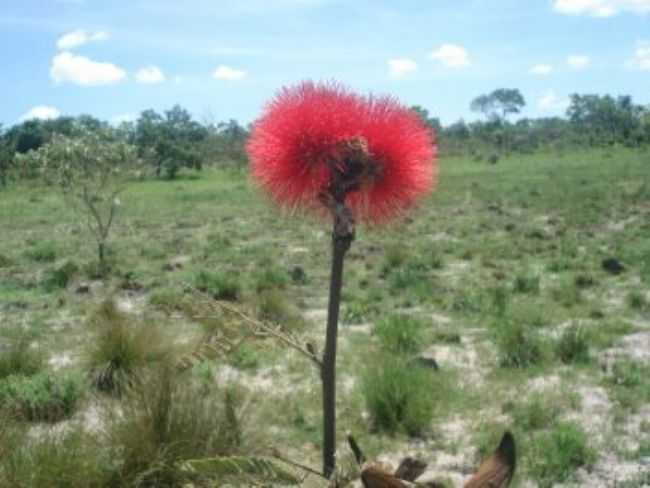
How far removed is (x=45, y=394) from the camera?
6117 mm

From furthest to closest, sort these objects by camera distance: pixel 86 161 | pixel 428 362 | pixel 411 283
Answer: pixel 86 161, pixel 411 283, pixel 428 362

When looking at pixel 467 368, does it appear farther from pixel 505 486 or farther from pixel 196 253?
pixel 196 253

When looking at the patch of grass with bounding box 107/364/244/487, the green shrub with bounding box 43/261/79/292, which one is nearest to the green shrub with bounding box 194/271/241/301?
the green shrub with bounding box 43/261/79/292

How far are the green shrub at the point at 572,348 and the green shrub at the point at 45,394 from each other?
14.7 ft

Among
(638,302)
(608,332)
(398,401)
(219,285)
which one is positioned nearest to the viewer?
(398,401)

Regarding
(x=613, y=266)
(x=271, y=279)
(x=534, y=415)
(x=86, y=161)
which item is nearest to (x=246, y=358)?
(x=534, y=415)

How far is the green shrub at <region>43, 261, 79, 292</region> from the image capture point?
500 inches

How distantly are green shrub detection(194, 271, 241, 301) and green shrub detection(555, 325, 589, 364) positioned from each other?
5130mm

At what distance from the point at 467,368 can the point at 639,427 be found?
197 centimetres

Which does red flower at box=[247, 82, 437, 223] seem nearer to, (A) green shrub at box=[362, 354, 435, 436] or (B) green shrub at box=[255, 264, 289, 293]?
(A) green shrub at box=[362, 354, 435, 436]

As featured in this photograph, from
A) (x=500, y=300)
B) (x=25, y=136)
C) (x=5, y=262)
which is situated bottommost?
(x=5, y=262)

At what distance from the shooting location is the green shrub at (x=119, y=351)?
6.79 meters

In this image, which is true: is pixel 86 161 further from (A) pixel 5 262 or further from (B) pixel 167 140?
(B) pixel 167 140

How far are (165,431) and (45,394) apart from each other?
236 cm
